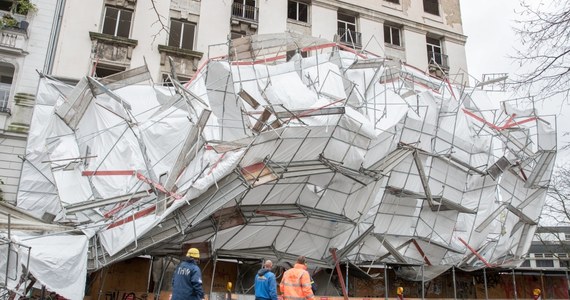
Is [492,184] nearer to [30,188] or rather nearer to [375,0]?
[375,0]

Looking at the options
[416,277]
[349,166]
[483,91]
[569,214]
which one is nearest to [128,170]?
[349,166]

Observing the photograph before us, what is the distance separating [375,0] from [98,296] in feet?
64.0

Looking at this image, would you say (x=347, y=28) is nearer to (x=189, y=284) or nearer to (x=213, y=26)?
(x=213, y=26)

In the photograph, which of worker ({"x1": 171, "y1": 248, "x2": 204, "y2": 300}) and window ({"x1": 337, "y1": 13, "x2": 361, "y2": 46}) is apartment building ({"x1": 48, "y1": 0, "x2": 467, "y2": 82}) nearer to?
window ({"x1": 337, "y1": 13, "x2": 361, "y2": 46})

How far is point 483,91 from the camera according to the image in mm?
18984

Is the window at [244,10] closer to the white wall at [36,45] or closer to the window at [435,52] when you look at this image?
the white wall at [36,45]

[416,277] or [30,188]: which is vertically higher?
[30,188]

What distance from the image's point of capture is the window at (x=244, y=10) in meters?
20.7

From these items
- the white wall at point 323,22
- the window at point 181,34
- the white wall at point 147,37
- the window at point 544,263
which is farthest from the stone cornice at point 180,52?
the window at point 544,263

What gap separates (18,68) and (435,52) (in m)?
19.5

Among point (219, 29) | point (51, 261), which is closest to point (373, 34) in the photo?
point (219, 29)

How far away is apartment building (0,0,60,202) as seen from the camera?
15742mm

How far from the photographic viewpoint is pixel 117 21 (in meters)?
19.0

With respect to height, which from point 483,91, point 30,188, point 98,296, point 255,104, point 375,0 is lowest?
point 98,296
